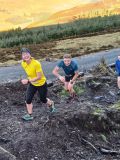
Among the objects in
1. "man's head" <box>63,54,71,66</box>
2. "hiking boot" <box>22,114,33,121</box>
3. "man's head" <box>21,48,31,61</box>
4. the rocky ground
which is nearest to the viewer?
the rocky ground

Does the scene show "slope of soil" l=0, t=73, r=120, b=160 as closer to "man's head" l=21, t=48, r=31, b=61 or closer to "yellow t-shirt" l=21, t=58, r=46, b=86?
"yellow t-shirt" l=21, t=58, r=46, b=86

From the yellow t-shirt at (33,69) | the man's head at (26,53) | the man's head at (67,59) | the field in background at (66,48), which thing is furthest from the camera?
the field in background at (66,48)

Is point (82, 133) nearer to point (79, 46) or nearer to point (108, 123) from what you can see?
point (108, 123)

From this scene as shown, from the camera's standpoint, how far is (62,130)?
9.62 m

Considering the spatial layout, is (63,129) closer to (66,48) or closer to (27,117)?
(27,117)

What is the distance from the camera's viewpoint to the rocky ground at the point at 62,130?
8.93m

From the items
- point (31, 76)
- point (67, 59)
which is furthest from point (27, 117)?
point (67, 59)

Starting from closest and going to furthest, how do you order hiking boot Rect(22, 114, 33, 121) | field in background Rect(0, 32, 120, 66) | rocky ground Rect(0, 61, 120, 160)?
1. rocky ground Rect(0, 61, 120, 160)
2. hiking boot Rect(22, 114, 33, 121)
3. field in background Rect(0, 32, 120, 66)

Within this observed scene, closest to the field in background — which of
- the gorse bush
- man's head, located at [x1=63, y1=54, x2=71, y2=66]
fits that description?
the gorse bush

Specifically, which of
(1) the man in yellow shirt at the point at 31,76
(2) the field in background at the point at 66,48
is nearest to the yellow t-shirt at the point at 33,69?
(1) the man in yellow shirt at the point at 31,76

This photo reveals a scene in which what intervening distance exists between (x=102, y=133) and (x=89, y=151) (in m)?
0.92

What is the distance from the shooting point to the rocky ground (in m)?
8.93

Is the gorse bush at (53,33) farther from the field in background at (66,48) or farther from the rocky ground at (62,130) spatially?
the rocky ground at (62,130)

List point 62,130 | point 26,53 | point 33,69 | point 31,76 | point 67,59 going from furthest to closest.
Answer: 1. point 67,59
2. point 31,76
3. point 33,69
4. point 26,53
5. point 62,130
